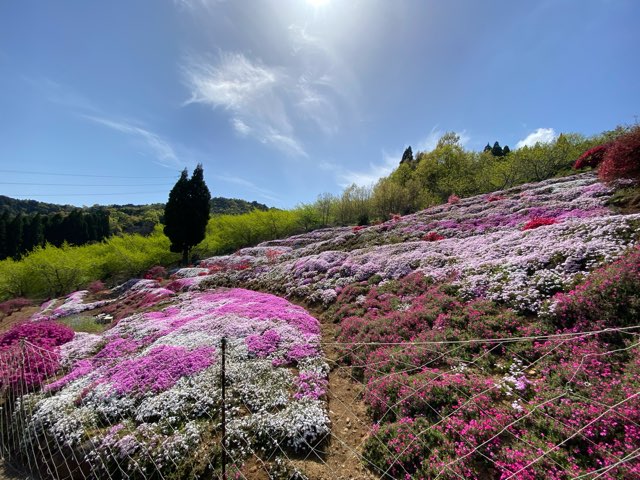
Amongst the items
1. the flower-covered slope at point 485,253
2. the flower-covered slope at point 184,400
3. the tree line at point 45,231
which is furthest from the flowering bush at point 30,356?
the tree line at point 45,231

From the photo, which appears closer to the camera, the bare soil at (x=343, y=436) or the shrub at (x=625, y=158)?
the bare soil at (x=343, y=436)

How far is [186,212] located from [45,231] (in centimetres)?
6028

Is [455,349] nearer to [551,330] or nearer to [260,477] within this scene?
[551,330]

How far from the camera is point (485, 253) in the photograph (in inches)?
477

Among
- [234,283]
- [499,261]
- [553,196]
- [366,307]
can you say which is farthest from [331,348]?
[553,196]

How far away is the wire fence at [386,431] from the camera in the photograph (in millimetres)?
4109

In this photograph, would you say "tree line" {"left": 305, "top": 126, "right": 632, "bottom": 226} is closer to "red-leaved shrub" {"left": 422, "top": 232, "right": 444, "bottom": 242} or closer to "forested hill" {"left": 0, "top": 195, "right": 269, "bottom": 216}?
"red-leaved shrub" {"left": 422, "top": 232, "right": 444, "bottom": 242}

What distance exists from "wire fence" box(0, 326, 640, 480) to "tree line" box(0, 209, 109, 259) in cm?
5776

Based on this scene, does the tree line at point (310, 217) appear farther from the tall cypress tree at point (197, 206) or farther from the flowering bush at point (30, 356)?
the flowering bush at point (30, 356)

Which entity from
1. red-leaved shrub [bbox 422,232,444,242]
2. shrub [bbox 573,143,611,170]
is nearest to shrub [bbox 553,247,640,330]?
red-leaved shrub [bbox 422,232,444,242]

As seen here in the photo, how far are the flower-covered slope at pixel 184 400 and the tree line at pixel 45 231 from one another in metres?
55.0

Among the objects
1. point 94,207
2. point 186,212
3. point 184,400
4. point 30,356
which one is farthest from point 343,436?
point 94,207

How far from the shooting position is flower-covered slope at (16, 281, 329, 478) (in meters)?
5.20

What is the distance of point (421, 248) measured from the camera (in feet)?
51.9
